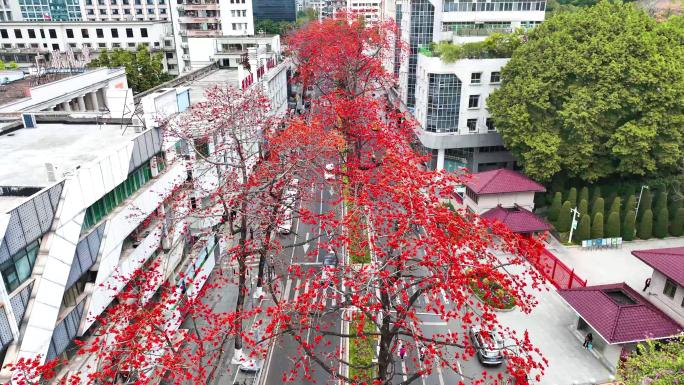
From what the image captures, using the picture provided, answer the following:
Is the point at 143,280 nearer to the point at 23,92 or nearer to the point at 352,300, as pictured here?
the point at 352,300

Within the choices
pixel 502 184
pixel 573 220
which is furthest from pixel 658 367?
pixel 502 184

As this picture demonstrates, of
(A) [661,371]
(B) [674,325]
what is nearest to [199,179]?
(A) [661,371]

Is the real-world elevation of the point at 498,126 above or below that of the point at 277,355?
above

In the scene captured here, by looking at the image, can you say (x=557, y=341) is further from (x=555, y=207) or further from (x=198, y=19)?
(x=198, y=19)

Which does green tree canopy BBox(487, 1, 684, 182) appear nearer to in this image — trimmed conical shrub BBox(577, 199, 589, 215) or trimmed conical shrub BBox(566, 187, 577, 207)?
trimmed conical shrub BBox(566, 187, 577, 207)

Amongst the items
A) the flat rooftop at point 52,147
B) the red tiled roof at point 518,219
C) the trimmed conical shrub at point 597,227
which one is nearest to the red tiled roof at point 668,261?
the red tiled roof at point 518,219

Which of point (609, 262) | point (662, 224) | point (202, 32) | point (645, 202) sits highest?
point (202, 32)

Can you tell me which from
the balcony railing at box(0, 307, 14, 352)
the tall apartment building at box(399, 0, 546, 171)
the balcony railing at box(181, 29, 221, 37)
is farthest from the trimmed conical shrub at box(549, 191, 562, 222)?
the balcony railing at box(181, 29, 221, 37)
